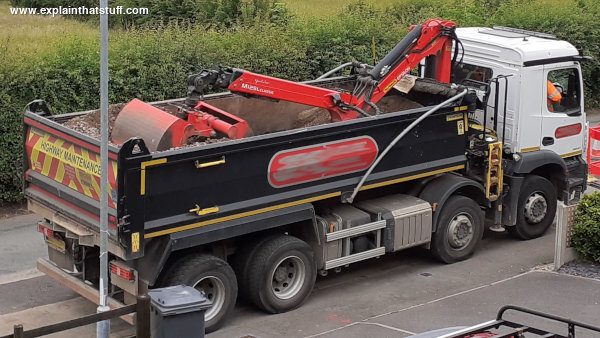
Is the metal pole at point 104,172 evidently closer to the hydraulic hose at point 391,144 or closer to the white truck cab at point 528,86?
the hydraulic hose at point 391,144

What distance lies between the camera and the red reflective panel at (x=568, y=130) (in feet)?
43.5

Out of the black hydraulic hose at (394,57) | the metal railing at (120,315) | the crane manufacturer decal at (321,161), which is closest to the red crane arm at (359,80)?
the black hydraulic hose at (394,57)

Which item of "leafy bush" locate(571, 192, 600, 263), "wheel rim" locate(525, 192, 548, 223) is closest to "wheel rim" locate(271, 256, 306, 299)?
"leafy bush" locate(571, 192, 600, 263)

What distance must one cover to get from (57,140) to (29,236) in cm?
383

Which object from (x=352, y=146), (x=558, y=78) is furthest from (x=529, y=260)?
(x=352, y=146)

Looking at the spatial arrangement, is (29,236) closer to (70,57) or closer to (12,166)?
(12,166)

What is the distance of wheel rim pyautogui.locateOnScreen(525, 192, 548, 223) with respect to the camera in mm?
13375

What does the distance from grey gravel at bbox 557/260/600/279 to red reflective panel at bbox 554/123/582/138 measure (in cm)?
182

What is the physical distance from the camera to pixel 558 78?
43.7 ft

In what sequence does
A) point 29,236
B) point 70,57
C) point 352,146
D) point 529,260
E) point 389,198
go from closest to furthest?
point 352,146
point 389,198
point 529,260
point 29,236
point 70,57

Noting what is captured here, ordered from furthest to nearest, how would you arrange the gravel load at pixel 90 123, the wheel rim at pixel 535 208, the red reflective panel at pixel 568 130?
the wheel rim at pixel 535 208, the red reflective panel at pixel 568 130, the gravel load at pixel 90 123

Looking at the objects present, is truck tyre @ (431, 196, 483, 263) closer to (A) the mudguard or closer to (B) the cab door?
(A) the mudguard

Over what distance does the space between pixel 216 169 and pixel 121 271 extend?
1.44 metres

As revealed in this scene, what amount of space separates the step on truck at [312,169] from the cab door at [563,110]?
2cm
